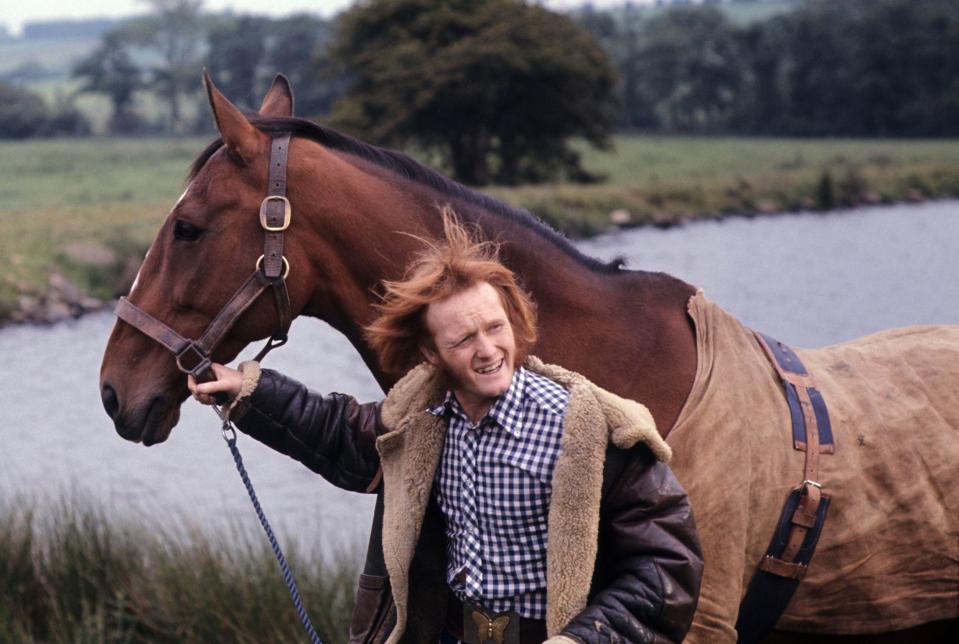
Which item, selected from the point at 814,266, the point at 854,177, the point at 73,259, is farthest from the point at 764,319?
the point at 854,177

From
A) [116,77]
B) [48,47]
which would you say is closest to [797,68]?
[116,77]

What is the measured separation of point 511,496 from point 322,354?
50.2ft

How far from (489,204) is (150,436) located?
110 cm

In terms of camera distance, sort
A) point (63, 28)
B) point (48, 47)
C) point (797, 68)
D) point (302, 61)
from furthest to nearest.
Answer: point (63, 28) < point (48, 47) < point (302, 61) < point (797, 68)

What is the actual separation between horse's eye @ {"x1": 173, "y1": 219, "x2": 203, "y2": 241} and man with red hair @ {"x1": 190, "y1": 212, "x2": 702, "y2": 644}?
1.61 ft

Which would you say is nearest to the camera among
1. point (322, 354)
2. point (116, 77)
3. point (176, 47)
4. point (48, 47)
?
point (322, 354)

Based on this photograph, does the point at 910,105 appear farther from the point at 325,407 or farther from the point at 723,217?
the point at 325,407

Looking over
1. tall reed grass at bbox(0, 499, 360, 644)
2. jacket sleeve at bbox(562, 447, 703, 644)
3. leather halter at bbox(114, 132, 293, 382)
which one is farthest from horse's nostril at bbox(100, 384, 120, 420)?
tall reed grass at bbox(0, 499, 360, 644)

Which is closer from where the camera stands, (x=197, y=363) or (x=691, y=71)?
(x=197, y=363)

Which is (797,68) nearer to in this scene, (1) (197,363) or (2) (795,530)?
(2) (795,530)

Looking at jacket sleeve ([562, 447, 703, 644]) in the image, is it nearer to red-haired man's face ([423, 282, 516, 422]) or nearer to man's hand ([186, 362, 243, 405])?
red-haired man's face ([423, 282, 516, 422])

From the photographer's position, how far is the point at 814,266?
71.8 feet

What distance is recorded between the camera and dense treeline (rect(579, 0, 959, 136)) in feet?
97.8

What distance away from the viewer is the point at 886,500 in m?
3.05
